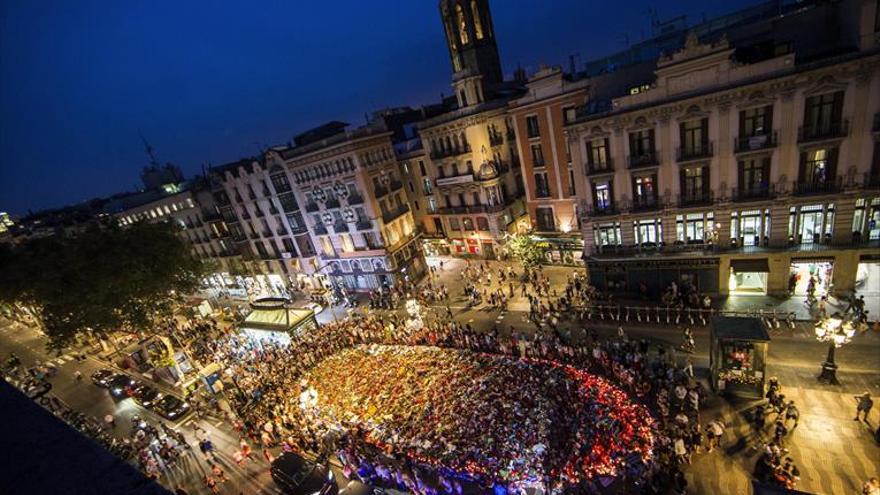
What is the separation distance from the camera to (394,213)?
149 ft

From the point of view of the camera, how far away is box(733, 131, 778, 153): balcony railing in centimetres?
2398

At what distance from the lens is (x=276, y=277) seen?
54250mm

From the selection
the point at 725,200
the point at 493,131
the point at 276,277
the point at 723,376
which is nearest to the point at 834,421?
the point at 723,376

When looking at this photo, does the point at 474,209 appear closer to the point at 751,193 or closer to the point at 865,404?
the point at 751,193

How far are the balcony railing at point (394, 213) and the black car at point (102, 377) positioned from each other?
2973cm

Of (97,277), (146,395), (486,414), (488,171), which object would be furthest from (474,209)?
(146,395)

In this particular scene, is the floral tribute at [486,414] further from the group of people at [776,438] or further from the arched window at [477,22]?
the arched window at [477,22]

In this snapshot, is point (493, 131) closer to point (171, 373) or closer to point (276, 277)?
point (276, 277)

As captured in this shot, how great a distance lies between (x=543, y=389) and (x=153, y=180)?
325 feet

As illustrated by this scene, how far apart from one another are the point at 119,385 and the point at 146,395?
16.2 feet

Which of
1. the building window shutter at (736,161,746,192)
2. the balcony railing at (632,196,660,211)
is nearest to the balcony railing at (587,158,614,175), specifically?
the balcony railing at (632,196,660,211)

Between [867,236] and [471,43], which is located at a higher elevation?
[471,43]

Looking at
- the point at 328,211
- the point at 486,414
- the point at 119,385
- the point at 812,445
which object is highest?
the point at 328,211

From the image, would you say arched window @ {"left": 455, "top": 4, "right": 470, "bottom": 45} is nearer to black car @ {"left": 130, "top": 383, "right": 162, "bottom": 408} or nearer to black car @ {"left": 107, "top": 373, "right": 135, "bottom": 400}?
black car @ {"left": 130, "top": 383, "right": 162, "bottom": 408}
